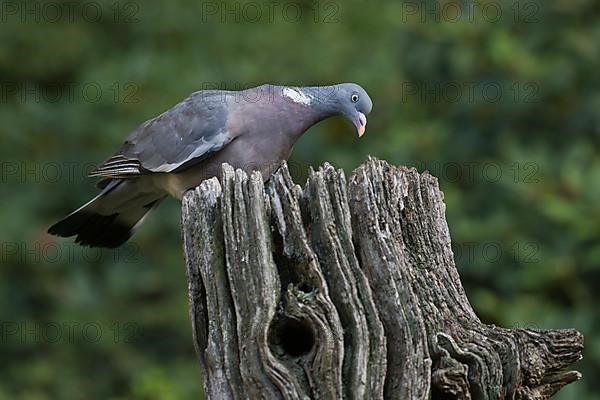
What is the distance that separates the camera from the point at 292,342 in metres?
3.18

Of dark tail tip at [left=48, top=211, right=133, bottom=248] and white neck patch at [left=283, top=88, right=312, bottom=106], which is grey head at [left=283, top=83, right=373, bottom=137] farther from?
dark tail tip at [left=48, top=211, right=133, bottom=248]

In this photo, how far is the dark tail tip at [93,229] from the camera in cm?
568

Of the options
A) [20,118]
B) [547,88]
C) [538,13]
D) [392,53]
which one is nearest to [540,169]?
[547,88]

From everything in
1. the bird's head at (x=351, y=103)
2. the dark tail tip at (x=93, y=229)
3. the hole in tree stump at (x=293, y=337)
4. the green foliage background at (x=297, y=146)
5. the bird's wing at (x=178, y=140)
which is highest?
the green foliage background at (x=297, y=146)

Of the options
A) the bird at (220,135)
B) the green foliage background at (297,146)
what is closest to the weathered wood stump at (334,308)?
the bird at (220,135)

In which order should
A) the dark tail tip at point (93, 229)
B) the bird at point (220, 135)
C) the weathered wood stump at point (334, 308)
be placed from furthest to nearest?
the dark tail tip at point (93, 229) → the bird at point (220, 135) → the weathered wood stump at point (334, 308)

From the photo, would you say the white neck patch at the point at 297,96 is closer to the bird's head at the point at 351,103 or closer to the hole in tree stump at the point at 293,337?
the bird's head at the point at 351,103

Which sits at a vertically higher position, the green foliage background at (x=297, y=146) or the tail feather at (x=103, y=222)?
the green foliage background at (x=297, y=146)

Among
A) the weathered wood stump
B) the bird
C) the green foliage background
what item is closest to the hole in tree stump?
the weathered wood stump

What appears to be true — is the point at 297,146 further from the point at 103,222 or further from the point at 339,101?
the point at 339,101

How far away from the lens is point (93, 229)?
5.76 m

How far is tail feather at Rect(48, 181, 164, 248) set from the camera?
569 cm

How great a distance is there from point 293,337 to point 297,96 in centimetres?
225

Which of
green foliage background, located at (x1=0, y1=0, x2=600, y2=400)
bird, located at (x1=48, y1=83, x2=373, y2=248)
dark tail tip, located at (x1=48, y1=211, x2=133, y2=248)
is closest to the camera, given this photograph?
Result: bird, located at (x1=48, y1=83, x2=373, y2=248)
